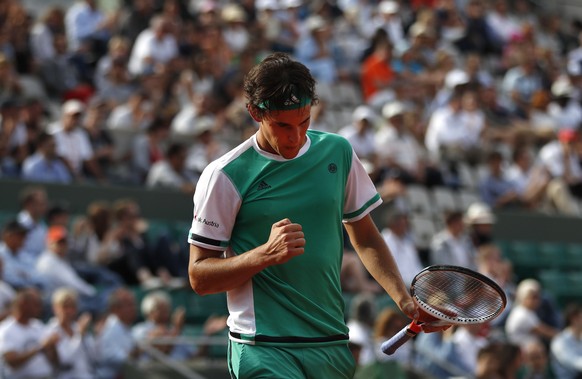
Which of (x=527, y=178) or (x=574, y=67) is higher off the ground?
(x=527, y=178)

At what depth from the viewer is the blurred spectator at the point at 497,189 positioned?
15367 mm

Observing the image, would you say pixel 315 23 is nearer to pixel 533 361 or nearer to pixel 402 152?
pixel 402 152

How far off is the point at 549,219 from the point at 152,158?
215 inches

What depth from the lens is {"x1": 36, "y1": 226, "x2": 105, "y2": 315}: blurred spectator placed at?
10344 millimetres

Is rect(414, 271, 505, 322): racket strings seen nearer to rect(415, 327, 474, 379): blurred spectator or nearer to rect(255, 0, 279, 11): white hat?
rect(415, 327, 474, 379): blurred spectator

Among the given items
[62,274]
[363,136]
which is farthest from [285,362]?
[363,136]

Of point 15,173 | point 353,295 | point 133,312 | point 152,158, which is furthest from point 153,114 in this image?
point 133,312

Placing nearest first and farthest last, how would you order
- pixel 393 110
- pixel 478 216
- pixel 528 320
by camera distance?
pixel 528 320, pixel 478 216, pixel 393 110

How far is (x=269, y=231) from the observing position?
4586mm

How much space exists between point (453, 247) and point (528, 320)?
137 centimetres

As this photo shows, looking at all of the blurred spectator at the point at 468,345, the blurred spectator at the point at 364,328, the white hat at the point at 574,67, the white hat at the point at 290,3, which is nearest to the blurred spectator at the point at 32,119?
the blurred spectator at the point at 364,328

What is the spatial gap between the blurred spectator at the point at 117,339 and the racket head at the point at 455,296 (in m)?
5.02

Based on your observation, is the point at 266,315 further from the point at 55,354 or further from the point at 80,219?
the point at 80,219

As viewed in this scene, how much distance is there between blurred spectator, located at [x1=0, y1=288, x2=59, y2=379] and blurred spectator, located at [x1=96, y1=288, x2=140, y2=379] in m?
0.42
